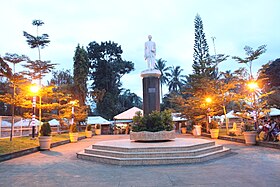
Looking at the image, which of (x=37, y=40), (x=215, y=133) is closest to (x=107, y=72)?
(x=37, y=40)

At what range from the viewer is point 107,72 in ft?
133

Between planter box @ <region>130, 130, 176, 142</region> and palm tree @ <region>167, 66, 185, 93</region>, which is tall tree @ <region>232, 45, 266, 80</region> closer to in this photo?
planter box @ <region>130, 130, 176, 142</region>

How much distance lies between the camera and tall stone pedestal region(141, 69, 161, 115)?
1300 cm

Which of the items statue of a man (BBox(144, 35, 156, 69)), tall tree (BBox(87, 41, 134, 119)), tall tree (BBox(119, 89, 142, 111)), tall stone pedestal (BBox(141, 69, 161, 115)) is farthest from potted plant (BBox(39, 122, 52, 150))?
tall tree (BBox(119, 89, 142, 111))

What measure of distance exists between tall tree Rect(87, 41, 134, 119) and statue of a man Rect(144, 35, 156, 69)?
86.7 ft

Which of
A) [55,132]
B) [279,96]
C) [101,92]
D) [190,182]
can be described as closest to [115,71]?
[101,92]

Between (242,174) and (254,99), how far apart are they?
10.4m

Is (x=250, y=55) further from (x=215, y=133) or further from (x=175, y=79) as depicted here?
(x=175, y=79)

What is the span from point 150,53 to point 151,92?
2.21 meters

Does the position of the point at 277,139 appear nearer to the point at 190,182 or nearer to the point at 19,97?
the point at 190,182

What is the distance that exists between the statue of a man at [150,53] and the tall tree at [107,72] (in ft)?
86.7

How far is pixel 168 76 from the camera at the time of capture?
185 feet

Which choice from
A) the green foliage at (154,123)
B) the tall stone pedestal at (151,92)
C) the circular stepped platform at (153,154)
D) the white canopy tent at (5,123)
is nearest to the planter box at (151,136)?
the green foliage at (154,123)

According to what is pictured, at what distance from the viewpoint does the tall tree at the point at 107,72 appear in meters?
40.2
